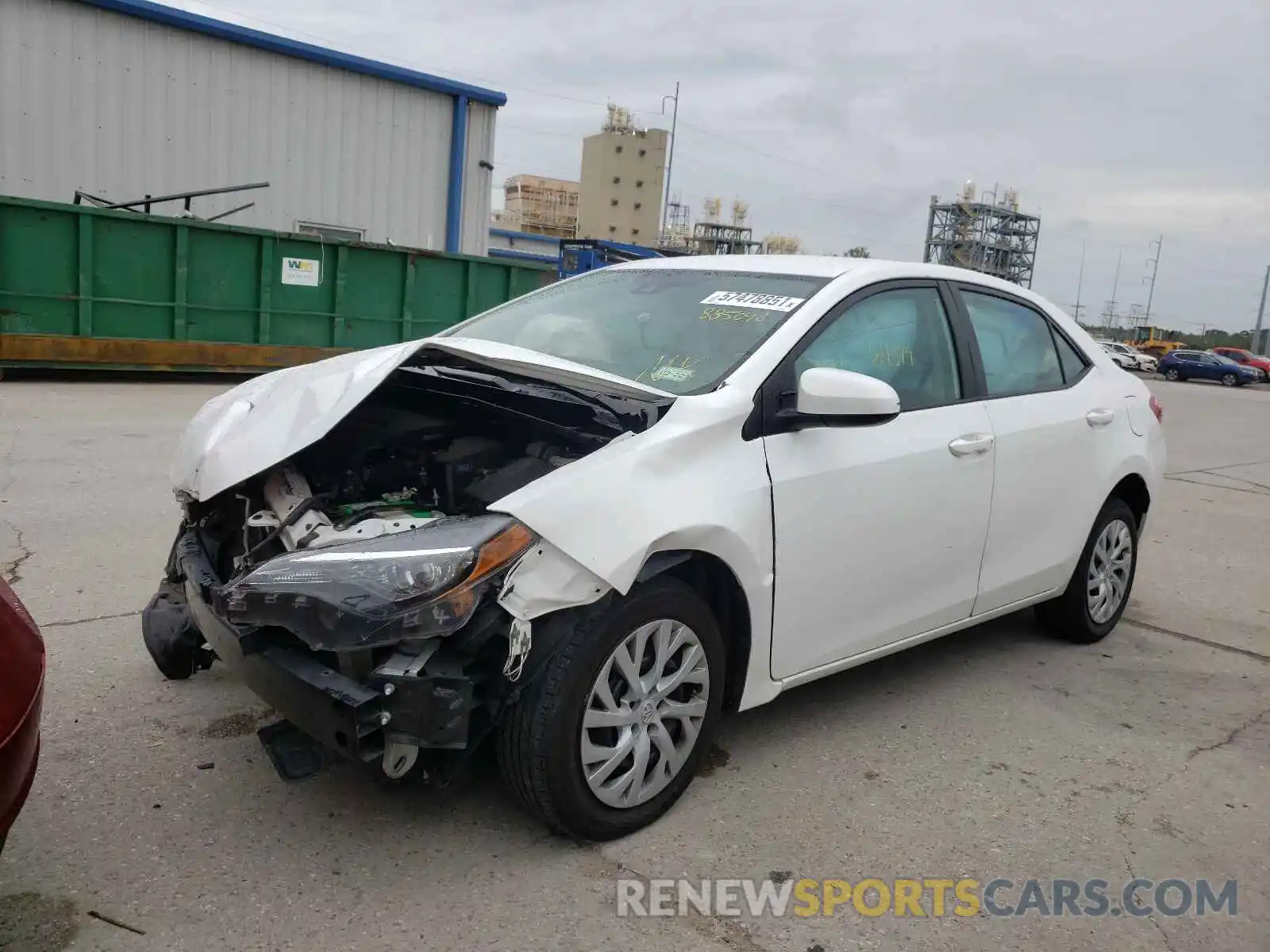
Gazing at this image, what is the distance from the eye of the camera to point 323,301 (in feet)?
45.3

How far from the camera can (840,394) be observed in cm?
304

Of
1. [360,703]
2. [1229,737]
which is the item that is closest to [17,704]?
[360,703]

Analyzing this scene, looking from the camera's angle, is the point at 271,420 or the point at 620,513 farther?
the point at 271,420

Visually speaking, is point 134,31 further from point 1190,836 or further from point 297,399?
point 1190,836

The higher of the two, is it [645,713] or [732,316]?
[732,316]

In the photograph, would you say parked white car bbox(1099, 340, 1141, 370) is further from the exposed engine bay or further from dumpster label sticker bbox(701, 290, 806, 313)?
the exposed engine bay

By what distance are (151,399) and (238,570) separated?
911cm

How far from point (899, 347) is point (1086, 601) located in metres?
1.75

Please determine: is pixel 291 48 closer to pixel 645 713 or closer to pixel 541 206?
pixel 645 713

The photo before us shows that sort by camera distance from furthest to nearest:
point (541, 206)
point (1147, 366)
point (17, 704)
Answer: point (541, 206) < point (1147, 366) < point (17, 704)

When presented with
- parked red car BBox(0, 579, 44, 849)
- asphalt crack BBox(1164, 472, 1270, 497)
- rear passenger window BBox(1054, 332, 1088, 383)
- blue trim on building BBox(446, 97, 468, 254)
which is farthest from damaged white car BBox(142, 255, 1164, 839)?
blue trim on building BBox(446, 97, 468, 254)

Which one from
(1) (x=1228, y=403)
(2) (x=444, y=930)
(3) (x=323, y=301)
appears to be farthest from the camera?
(1) (x=1228, y=403)

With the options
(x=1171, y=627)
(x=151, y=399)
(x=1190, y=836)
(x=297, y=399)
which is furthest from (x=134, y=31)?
(x=1190, y=836)

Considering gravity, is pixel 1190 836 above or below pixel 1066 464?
below
